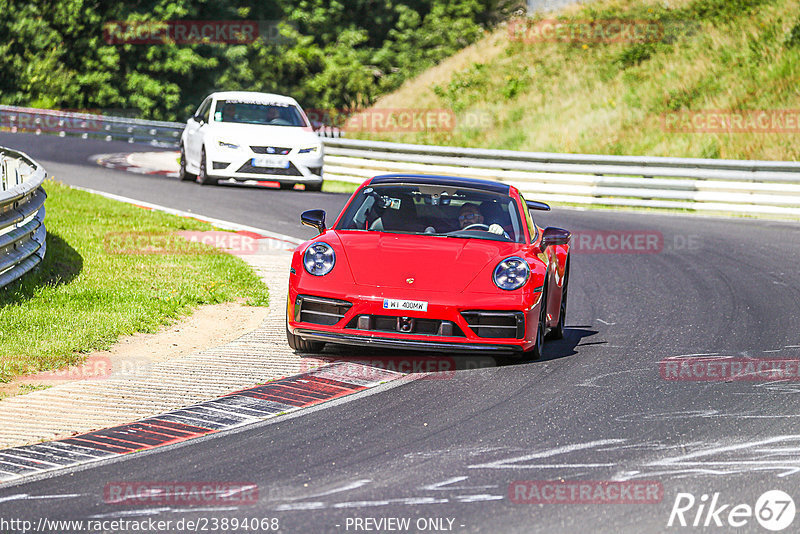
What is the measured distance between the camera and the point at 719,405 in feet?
23.8

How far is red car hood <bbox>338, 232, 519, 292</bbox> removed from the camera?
27.3 feet

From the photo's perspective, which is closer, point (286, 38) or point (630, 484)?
point (630, 484)

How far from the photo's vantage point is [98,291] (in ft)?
35.3

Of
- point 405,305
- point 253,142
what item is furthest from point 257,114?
point 405,305

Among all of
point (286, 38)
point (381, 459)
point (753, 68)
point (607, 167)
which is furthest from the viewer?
point (286, 38)

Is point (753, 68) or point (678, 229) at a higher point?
point (753, 68)

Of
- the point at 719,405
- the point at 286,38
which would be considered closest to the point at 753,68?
the point at 719,405

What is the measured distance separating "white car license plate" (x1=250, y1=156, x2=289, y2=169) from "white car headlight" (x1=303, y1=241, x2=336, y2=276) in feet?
37.6

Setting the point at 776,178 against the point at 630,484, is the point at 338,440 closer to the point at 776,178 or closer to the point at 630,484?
the point at 630,484

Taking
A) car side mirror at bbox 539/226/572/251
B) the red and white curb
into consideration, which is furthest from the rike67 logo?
car side mirror at bbox 539/226/572/251

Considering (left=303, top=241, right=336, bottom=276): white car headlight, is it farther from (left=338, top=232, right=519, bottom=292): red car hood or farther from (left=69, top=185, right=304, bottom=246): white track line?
(left=69, top=185, right=304, bottom=246): white track line

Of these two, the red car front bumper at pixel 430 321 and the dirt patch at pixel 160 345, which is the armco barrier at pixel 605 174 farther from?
the red car front bumper at pixel 430 321

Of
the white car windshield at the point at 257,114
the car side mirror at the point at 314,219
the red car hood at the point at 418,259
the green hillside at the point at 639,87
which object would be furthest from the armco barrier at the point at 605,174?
the car side mirror at the point at 314,219

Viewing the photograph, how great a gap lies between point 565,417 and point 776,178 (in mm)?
15386
